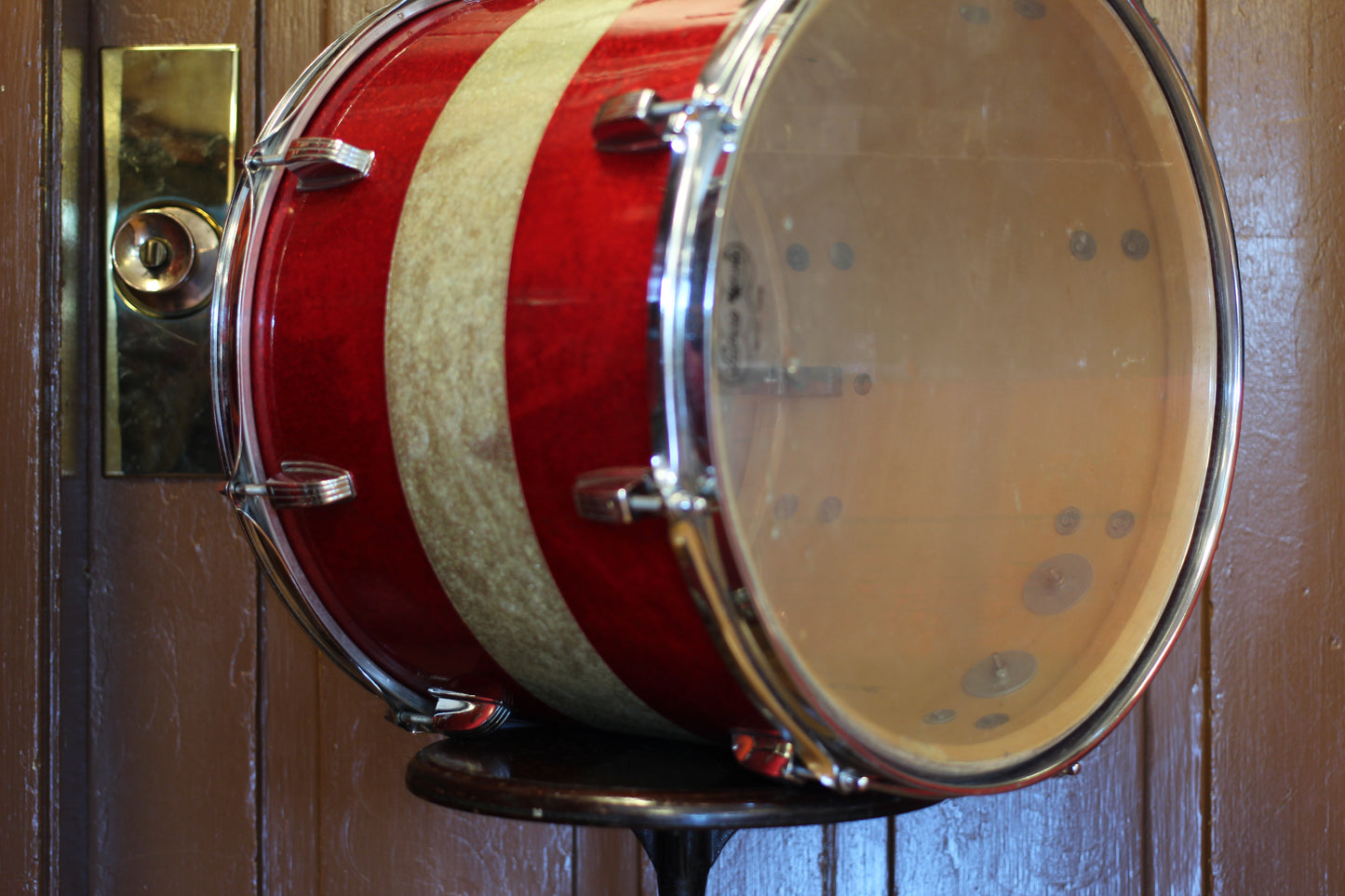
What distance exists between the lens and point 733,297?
2.33 ft

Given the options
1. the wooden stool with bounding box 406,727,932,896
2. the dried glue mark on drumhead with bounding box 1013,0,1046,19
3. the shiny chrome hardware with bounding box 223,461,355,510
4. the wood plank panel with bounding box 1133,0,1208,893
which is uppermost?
the dried glue mark on drumhead with bounding box 1013,0,1046,19

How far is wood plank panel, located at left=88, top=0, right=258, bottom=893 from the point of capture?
122 centimetres

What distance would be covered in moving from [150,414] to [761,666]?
0.86 meters

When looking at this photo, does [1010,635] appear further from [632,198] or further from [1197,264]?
[632,198]

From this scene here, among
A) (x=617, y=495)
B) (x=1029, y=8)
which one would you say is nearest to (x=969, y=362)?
(x=1029, y=8)

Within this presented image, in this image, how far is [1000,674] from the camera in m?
0.83

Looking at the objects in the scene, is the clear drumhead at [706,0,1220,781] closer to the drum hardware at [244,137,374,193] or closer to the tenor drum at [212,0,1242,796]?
the tenor drum at [212,0,1242,796]

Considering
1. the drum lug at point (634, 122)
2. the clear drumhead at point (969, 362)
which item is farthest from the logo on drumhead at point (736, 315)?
the drum lug at point (634, 122)

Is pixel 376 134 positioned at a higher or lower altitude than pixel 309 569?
higher

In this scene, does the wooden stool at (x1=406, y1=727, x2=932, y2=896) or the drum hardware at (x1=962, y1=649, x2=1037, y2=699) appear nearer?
the wooden stool at (x1=406, y1=727, x2=932, y2=896)

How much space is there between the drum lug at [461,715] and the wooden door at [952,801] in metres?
0.42

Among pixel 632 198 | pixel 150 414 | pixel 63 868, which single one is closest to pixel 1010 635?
pixel 632 198

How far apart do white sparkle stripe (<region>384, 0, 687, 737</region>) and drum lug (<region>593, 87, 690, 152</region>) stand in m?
0.06

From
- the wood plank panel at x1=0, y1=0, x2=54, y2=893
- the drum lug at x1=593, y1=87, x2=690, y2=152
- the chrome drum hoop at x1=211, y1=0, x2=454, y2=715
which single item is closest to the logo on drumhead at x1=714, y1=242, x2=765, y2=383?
the drum lug at x1=593, y1=87, x2=690, y2=152
